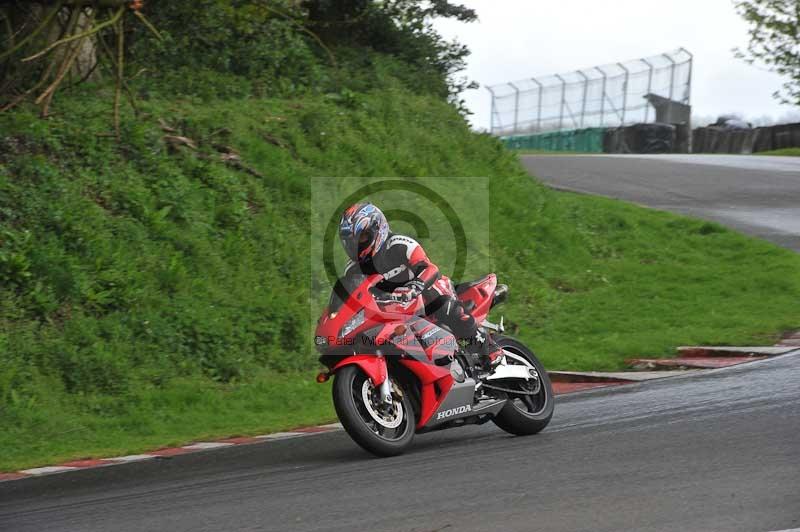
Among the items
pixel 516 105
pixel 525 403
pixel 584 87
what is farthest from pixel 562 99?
pixel 525 403

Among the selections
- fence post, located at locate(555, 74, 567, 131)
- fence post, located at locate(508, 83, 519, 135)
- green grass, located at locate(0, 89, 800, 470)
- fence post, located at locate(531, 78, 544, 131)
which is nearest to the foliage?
green grass, located at locate(0, 89, 800, 470)

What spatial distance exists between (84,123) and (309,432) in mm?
7447

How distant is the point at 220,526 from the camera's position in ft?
19.5

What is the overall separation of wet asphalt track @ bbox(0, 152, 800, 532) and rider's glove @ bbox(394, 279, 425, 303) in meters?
1.10

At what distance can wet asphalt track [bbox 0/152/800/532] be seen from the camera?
227 inches

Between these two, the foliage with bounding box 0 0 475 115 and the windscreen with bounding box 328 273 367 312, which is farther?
the foliage with bounding box 0 0 475 115

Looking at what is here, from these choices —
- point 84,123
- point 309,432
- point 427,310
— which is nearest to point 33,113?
point 84,123

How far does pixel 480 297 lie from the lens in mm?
8641

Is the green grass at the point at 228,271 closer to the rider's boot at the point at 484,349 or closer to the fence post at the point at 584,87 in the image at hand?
the rider's boot at the point at 484,349

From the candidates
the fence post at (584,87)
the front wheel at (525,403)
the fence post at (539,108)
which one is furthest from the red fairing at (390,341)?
the fence post at (539,108)

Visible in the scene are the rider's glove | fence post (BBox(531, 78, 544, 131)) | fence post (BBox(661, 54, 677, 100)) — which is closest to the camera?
the rider's glove

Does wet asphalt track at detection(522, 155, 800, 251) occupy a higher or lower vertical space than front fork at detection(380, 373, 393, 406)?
lower

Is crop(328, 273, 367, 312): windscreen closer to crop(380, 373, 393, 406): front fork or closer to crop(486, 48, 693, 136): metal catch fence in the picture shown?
crop(380, 373, 393, 406): front fork

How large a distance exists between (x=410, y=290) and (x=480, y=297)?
0.82 meters
